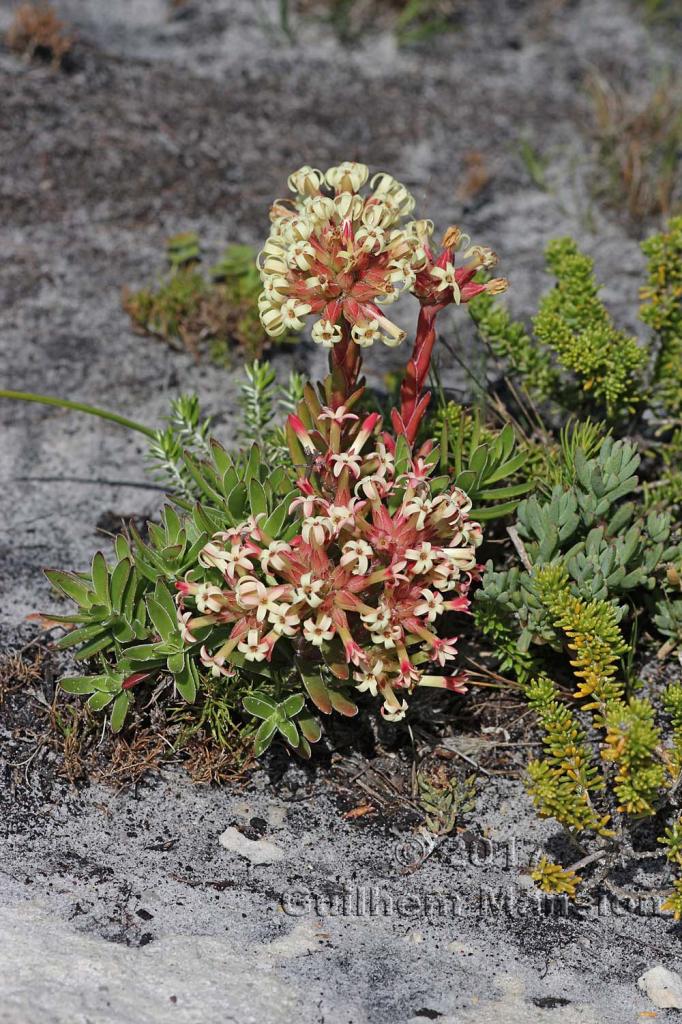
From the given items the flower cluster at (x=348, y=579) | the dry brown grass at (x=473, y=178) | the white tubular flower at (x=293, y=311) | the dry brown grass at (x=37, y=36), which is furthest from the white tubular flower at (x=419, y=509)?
the dry brown grass at (x=37, y=36)

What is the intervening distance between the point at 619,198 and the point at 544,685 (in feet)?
12.4

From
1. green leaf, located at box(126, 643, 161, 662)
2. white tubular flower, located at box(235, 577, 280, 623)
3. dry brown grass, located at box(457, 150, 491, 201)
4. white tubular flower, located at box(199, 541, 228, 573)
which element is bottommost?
green leaf, located at box(126, 643, 161, 662)

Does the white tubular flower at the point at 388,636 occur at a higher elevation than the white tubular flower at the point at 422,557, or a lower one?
lower

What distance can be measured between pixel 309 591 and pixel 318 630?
0.40ft

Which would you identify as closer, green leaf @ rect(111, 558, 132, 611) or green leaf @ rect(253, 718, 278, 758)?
green leaf @ rect(253, 718, 278, 758)

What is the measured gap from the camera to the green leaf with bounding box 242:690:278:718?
3188 millimetres

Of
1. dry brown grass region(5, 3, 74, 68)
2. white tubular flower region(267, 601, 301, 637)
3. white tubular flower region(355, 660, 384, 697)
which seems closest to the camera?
white tubular flower region(267, 601, 301, 637)

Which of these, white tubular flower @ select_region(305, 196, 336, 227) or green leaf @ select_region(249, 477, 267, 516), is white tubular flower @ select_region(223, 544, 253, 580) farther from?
white tubular flower @ select_region(305, 196, 336, 227)

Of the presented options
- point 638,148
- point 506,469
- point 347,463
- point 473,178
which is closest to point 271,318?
point 347,463

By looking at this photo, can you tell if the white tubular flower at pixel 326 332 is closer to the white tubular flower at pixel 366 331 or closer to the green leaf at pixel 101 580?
the white tubular flower at pixel 366 331

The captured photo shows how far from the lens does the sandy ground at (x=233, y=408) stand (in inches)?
112

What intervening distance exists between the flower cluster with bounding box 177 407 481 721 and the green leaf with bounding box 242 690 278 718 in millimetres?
134

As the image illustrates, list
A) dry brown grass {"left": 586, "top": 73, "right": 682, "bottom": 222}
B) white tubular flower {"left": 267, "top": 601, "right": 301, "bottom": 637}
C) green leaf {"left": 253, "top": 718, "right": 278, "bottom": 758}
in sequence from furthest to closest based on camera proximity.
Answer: dry brown grass {"left": 586, "top": 73, "right": 682, "bottom": 222}
green leaf {"left": 253, "top": 718, "right": 278, "bottom": 758}
white tubular flower {"left": 267, "top": 601, "right": 301, "bottom": 637}

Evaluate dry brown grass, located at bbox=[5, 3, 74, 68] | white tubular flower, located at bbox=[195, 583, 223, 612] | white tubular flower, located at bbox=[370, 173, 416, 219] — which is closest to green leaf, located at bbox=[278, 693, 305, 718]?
white tubular flower, located at bbox=[195, 583, 223, 612]
